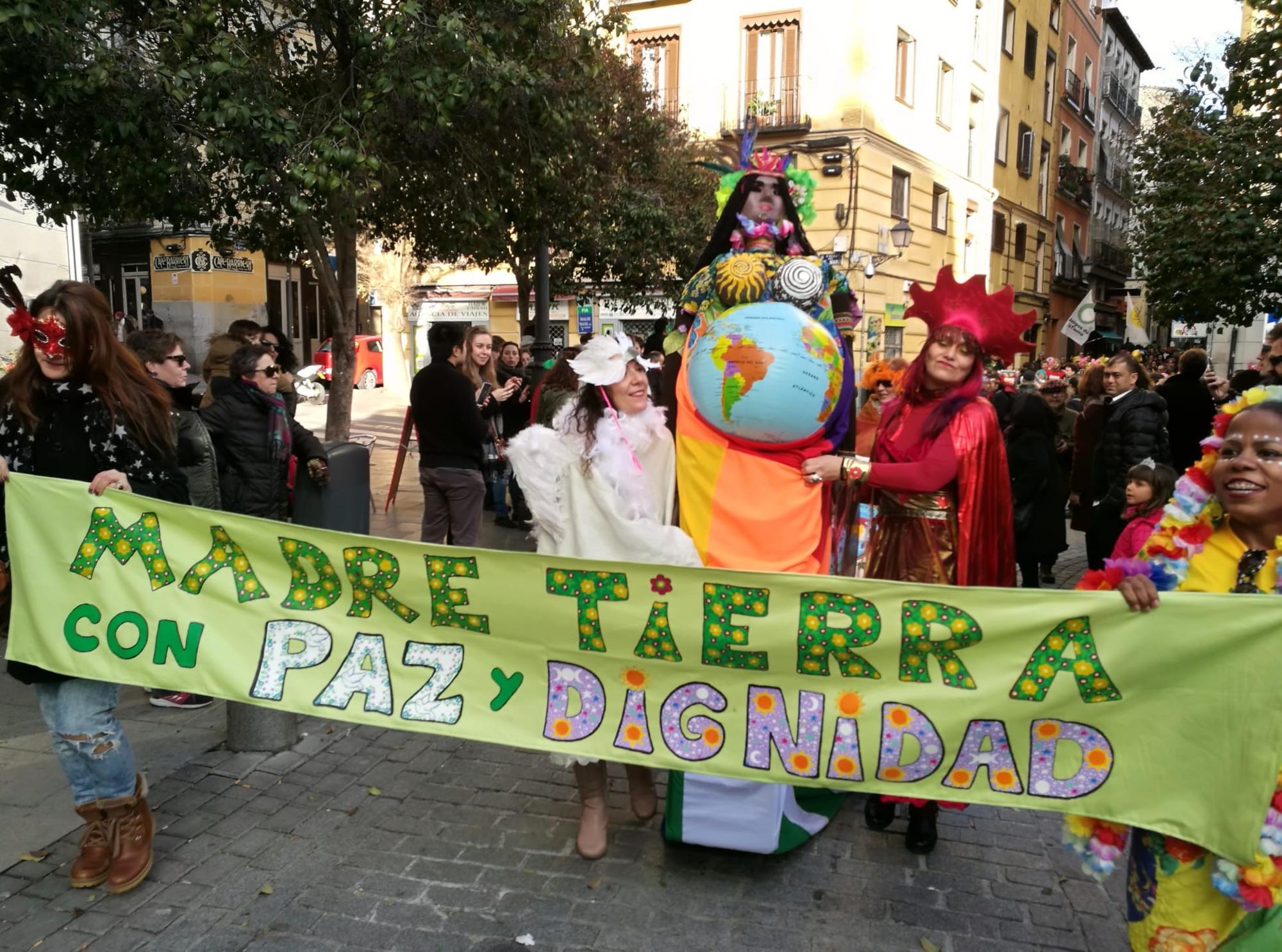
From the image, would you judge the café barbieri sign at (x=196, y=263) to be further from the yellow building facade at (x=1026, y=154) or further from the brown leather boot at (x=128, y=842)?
the brown leather boot at (x=128, y=842)

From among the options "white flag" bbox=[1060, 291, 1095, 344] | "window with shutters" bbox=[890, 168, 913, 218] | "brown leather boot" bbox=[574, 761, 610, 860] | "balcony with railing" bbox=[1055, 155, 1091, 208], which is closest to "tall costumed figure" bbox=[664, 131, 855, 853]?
"brown leather boot" bbox=[574, 761, 610, 860]

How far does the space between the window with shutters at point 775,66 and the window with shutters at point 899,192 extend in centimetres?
275

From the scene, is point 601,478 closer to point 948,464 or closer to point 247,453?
point 948,464

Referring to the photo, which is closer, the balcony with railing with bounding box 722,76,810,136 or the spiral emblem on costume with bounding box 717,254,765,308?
the spiral emblem on costume with bounding box 717,254,765,308

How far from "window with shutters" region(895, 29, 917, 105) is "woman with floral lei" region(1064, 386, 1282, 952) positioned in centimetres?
2020

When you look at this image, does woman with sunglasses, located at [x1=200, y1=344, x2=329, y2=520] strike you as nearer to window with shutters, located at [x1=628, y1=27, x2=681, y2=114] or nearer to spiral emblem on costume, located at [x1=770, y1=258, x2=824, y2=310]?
spiral emblem on costume, located at [x1=770, y1=258, x2=824, y2=310]

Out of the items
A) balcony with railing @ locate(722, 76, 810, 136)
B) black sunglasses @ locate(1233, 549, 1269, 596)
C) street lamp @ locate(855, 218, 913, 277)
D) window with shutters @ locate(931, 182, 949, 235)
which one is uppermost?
balcony with railing @ locate(722, 76, 810, 136)

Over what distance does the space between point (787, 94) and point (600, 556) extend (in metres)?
18.5

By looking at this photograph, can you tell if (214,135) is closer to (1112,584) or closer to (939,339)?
(939,339)

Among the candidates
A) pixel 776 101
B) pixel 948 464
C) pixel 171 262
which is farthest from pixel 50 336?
pixel 171 262

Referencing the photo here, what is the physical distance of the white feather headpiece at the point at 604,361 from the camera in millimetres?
3195

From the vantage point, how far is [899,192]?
21188mm

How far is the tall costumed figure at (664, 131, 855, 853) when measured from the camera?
310 cm

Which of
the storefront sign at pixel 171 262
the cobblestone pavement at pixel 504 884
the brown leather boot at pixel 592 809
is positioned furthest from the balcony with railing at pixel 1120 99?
the brown leather boot at pixel 592 809
